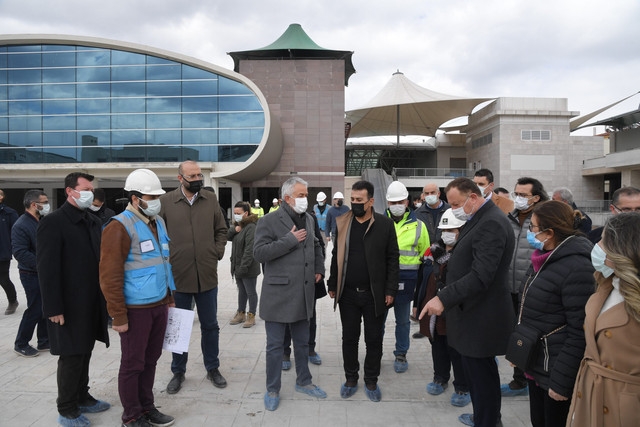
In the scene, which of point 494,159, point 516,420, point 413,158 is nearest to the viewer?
point 516,420

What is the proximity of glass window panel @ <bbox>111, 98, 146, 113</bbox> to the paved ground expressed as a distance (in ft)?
76.9

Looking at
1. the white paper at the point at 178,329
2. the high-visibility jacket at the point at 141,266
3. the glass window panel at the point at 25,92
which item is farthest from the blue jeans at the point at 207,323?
the glass window panel at the point at 25,92

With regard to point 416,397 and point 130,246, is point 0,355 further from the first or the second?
point 416,397

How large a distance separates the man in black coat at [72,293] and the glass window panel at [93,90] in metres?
26.3

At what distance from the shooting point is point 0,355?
186 inches

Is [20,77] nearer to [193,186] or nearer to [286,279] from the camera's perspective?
[193,186]

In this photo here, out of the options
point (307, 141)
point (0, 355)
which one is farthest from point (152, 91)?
point (0, 355)

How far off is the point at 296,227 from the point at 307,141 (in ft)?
91.1

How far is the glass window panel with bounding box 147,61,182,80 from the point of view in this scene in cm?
2600

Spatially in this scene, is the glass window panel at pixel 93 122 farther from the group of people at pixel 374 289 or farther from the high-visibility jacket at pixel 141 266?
the high-visibility jacket at pixel 141 266

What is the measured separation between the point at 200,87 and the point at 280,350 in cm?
2524

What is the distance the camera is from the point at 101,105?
25.9m

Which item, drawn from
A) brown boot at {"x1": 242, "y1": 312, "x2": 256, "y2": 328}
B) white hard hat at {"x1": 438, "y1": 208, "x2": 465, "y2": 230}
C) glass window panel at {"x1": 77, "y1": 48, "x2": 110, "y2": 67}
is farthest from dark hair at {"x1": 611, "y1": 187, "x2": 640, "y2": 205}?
glass window panel at {"x1": 77, "y1": 48, "x2": 110, "y2": 67}

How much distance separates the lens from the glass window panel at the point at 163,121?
1021 inches
